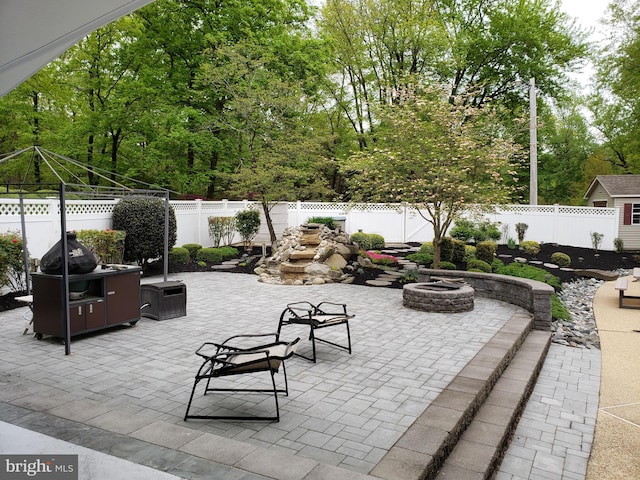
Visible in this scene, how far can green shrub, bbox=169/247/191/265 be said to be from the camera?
42.9 ft

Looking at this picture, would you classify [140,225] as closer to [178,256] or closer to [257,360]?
[178,256]

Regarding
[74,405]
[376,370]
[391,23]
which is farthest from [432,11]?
[74,405]

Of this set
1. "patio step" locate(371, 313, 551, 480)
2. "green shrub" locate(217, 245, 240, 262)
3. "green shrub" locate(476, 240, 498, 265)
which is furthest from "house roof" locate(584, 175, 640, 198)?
"patio step" locate(371, 313, 551, 480)

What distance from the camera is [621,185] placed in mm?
19266

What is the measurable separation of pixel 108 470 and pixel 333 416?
1.75 meters

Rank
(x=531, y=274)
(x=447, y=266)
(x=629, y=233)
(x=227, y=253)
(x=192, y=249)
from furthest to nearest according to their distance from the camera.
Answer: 1. (x=629, y=233)
2. (x=227, y=253)
3. (x=192, y=249)
4. (x=447, y=266)
5. (x=531, y=274)

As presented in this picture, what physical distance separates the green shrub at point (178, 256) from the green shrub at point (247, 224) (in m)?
3.23

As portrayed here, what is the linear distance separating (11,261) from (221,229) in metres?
8.08

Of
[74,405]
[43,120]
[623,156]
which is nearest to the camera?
[74,405]

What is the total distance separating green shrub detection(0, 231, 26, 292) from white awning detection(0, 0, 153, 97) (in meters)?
6.40

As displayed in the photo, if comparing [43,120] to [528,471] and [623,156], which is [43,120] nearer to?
[528,471]

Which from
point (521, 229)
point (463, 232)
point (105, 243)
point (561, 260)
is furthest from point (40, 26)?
point (521, 229)

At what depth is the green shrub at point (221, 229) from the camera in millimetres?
16156

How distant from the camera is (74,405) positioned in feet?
12.7
